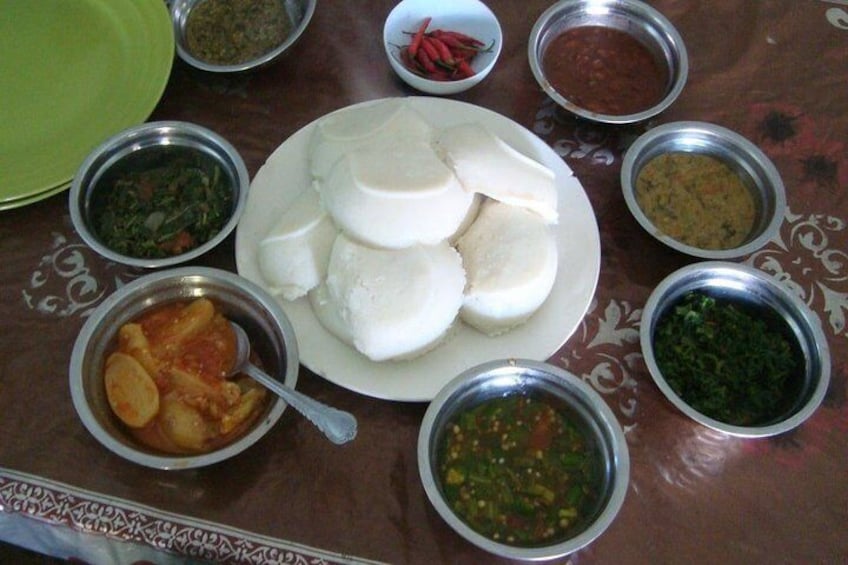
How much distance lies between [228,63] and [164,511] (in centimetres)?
163

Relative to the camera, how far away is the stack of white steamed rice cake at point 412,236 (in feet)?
6.70

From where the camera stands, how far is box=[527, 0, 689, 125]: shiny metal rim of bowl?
2.66 meters

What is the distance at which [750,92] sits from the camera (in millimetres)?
2893

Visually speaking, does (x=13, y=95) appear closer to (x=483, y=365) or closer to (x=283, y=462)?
(x=283, y=462)

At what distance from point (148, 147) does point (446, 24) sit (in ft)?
4.09

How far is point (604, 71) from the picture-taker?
9.23ft

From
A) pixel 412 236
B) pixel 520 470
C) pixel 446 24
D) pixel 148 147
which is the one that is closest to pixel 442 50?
pixel 446 24

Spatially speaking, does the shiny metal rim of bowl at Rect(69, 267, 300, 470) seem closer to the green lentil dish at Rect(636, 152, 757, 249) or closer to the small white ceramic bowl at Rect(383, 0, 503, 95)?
the small white ceramic bowl at Rect(383, 0, 503, 95)

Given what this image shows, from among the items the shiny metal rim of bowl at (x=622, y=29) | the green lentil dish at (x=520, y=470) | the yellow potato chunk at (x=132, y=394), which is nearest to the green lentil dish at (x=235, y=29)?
the shiny metal rim of bowl at (x=622, y=29)

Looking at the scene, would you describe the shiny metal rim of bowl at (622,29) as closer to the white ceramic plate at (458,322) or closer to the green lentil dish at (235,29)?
the white ceramic plate at (458,322)

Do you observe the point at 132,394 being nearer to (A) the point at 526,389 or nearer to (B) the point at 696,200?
(A) the point at 526,389

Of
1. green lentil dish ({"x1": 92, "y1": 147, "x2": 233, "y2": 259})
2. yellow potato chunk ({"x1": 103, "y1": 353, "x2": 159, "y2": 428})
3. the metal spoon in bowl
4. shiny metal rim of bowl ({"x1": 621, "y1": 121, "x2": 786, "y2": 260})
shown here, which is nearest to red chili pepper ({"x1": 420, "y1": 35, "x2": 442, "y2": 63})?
shiny metal rim of bowl ({"x1": 621, "y1": 121, "x2": 786, "y2": 260})

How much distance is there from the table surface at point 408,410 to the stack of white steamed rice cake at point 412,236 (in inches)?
10.5

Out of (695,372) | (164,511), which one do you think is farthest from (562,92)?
(164,511)
